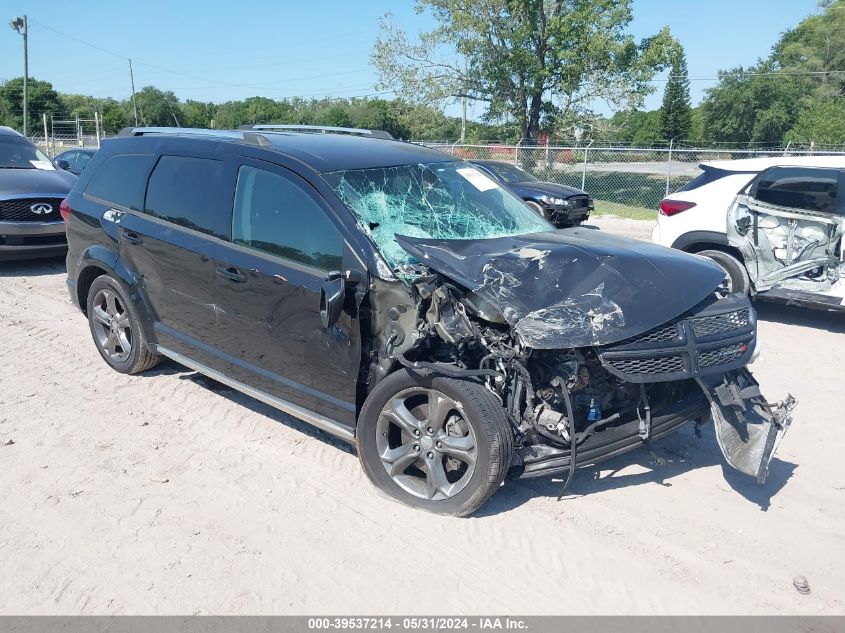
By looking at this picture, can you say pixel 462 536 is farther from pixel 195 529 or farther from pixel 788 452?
pixel 788 452

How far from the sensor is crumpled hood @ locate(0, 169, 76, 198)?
30.3 feet

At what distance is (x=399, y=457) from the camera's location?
3.74 metres

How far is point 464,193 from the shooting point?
470cm

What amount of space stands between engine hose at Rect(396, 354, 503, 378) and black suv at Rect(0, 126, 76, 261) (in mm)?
7700

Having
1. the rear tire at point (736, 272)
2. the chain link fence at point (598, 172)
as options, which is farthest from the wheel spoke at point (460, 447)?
the chain link fence at point (598, 172)

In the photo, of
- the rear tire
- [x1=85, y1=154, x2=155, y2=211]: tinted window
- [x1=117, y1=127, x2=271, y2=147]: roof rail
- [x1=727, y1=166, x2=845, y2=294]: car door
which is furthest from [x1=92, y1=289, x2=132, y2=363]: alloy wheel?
[x1=727, y1=166, x2=845, y2=294]: car door

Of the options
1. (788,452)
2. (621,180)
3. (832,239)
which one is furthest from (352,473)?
(621,180)

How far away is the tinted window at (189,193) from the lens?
4.55 m

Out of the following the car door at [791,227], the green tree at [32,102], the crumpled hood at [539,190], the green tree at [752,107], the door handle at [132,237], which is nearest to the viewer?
the door handle at [132,237]

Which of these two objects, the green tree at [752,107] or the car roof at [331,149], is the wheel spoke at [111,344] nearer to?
the car roof at [331,149]

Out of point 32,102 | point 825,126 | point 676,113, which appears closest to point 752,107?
point 825,126

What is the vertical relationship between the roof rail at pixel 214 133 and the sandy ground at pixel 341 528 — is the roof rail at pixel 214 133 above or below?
above

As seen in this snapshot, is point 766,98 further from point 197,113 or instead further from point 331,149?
point 197,113
